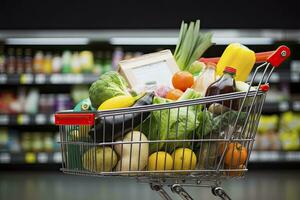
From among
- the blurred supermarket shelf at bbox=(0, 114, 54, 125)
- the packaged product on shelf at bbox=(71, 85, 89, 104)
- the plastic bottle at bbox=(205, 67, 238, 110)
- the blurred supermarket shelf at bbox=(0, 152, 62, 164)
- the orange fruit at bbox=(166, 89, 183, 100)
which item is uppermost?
the plastic bottle at bbox=(205, 67, 238, 110)

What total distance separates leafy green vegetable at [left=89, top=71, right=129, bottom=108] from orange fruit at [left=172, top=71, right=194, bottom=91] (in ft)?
0.46

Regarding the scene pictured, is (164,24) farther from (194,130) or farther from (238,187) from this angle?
(194,130)

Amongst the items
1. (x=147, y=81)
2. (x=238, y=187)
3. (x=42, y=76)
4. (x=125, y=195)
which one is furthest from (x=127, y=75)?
(x=42, y=76)

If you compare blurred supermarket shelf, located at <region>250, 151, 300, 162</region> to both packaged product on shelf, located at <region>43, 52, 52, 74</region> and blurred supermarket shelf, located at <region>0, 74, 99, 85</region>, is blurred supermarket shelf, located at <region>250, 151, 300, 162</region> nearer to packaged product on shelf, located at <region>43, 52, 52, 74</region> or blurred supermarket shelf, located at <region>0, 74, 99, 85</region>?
blurred supermarket shelf, located at <region>0, 74, 99, 85</region>

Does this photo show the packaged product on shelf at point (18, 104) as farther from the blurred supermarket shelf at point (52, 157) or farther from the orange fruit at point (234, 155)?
the orange fruit at point (234, 155)

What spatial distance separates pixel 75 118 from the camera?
1563 millimetres

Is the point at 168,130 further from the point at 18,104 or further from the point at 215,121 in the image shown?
the point at 18,104

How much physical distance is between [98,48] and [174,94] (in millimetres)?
5090

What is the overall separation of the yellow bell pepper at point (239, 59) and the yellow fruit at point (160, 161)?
1.09 feet

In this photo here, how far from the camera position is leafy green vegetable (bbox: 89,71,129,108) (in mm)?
1639

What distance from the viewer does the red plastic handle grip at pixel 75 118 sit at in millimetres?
1515

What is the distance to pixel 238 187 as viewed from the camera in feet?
15.4

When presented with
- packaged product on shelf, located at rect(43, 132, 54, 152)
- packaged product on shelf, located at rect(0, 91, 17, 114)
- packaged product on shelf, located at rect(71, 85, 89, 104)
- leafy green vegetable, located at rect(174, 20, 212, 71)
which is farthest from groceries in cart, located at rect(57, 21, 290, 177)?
packaged product on shelf, located at rect(0, 91, 17, 114)

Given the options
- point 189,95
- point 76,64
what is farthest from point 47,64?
point 189,95
